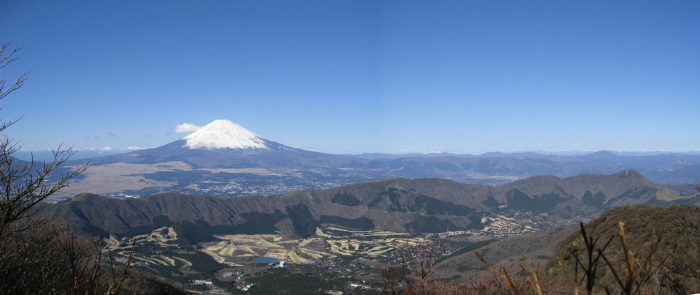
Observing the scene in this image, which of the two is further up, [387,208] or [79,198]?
[79,198]

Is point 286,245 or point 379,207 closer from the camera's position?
point 286,245

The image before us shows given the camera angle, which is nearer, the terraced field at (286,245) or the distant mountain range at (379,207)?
the terraced field at (286,245)

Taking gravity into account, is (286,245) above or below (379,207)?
below

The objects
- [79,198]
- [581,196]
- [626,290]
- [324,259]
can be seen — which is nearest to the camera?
[626,290]

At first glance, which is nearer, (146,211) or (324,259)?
(324,259)

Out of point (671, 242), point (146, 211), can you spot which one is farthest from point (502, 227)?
point (146, 211)

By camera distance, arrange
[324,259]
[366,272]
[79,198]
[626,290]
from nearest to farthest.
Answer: [626,290], [366,272], [324,259], [79,198]

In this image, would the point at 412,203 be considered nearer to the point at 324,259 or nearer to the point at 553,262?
the point at 324,259

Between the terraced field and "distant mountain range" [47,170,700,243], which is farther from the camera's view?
"distant mountain range" [47,170,700,243]
